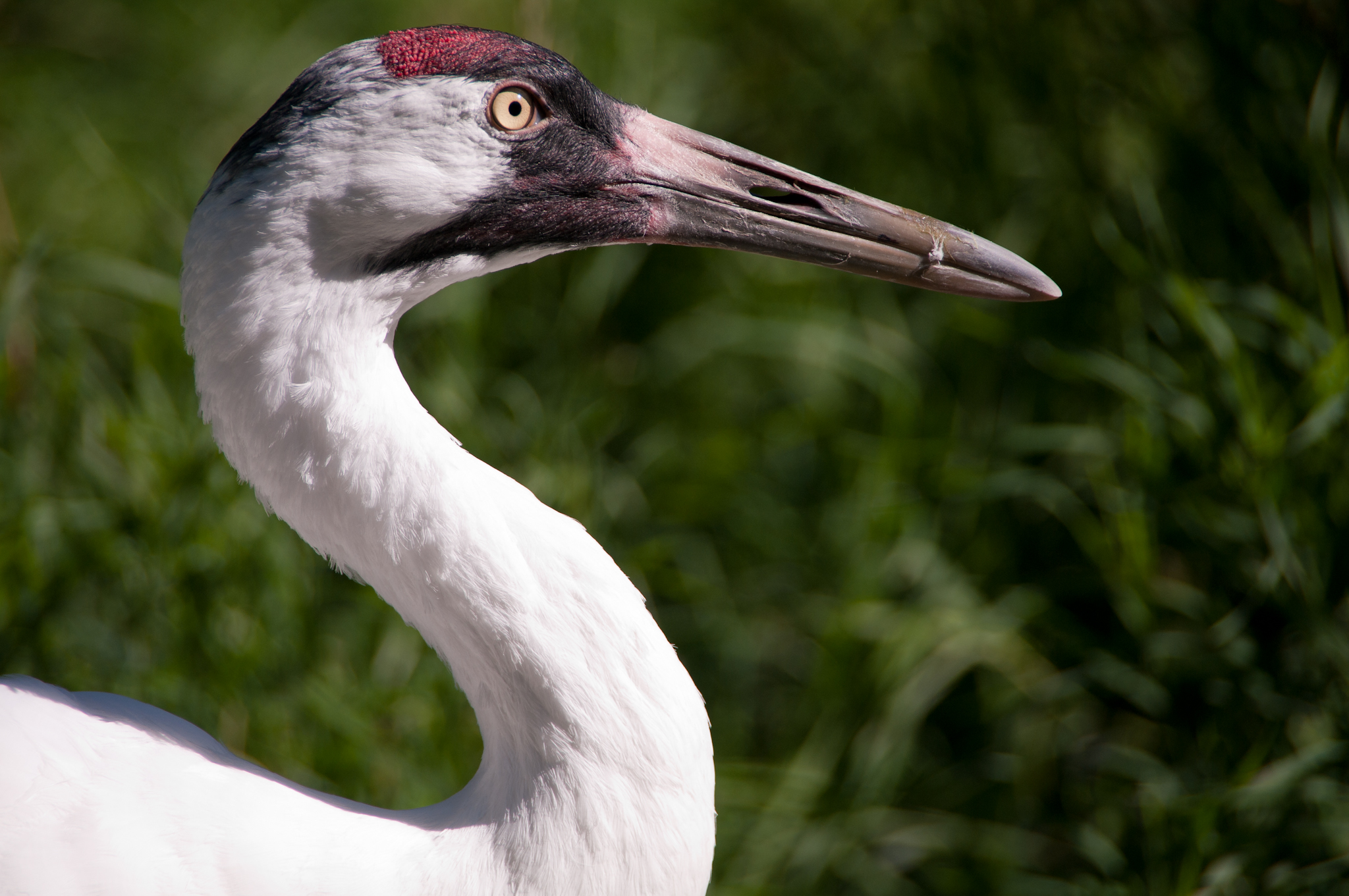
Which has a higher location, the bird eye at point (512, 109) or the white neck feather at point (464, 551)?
the bird eye at point (512, 109)

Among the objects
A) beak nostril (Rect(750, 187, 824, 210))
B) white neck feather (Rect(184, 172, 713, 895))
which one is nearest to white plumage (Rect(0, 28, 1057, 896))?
white neck feather (Rect(184, 172, 713, 895))

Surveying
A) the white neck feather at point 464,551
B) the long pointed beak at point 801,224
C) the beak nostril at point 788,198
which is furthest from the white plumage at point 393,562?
the beak nostril at point 788,198

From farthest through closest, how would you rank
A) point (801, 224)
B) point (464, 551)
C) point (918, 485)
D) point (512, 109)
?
point (918, 485) → point (801, 224) → point (512, 109) → point (464, 551)

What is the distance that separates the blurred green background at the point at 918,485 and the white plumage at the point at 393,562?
1287mm

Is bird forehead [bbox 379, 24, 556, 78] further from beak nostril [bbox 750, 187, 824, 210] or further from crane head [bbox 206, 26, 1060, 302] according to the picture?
beak nostril [bbox 750, 187, 824, 210]

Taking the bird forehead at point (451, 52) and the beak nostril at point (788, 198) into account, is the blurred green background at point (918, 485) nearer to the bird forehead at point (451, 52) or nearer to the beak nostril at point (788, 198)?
the beak nostril at point (788, 198)

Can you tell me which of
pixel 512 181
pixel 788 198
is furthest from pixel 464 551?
pixel 788 198

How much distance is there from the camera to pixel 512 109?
1703 millimetres

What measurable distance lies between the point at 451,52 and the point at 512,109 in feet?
0.42

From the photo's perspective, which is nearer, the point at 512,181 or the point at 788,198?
the point at 512,181

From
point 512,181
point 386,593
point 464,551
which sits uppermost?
point 512,181

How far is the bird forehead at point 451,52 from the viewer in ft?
5.23

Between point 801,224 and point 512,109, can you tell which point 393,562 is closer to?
point 512,109

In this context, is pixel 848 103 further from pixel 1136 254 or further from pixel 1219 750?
pixel 1219 750
